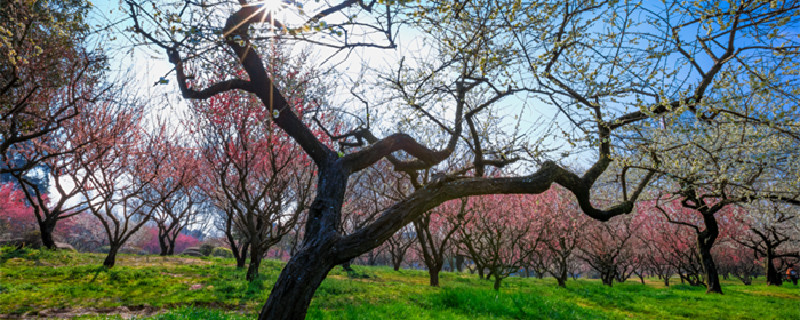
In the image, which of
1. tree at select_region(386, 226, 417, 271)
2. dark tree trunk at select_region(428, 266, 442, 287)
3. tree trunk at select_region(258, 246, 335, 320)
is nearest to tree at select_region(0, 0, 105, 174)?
tree trunk at select_region(258, 246, 335, 320)

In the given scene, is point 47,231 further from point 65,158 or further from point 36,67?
point 36,67

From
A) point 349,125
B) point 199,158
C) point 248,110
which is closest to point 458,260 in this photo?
point 349,125

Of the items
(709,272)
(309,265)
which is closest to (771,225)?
(709,272)

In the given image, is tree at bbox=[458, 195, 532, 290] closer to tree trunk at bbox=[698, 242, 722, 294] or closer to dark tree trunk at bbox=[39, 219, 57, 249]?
tree trunk at bbox=[698, 242, 722, 294]

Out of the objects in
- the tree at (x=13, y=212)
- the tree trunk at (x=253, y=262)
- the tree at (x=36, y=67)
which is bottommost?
the tree trunk at (x=253, y=262)

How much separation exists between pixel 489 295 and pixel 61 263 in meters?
17.1

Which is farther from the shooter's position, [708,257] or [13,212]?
[13,212]

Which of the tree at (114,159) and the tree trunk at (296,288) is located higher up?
the tree at (114,159)

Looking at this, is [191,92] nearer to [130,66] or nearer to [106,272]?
[106,272]

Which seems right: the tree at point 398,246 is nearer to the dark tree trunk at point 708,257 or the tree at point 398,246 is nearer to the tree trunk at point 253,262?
the tree trunk at point 253,262

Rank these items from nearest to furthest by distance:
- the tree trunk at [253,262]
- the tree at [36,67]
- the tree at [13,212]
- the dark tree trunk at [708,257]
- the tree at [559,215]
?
the tree at [36,67]
the tree trunk at [253,262]
the dark tree trunk at [708,257]
the tree at [559,215]
the tree at [13,212]

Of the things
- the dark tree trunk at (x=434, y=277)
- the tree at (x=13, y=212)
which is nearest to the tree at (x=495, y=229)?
the dark tree trunk at (x=434, y=277)

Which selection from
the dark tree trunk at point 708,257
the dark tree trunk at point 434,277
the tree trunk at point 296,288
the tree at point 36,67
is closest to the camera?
the tree trunk at point 296,288

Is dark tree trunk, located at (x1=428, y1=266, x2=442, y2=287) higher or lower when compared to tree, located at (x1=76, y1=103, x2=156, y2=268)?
lower
